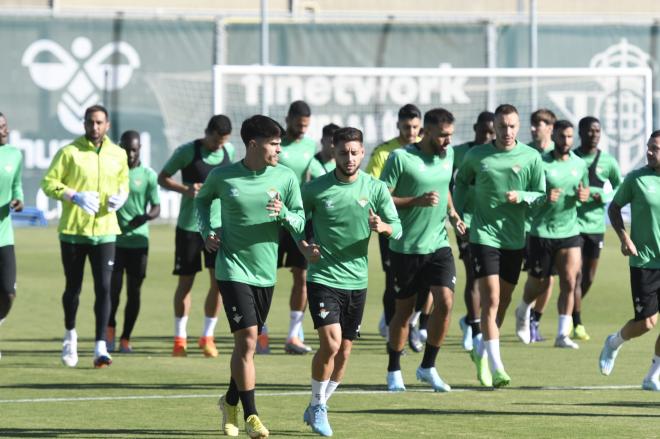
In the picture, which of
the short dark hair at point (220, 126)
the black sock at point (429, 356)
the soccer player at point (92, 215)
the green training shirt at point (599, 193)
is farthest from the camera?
the green training shirt at point (599, 193)

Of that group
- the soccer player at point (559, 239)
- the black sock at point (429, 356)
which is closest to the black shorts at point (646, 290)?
the black sock at point (429, 356)

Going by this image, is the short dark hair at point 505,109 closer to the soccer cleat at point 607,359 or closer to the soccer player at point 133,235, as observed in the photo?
the soccer cleat at point 607,359

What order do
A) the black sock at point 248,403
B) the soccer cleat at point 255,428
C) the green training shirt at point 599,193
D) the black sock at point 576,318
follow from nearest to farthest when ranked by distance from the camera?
1. the soccer cleat at point 255,428
2. the black sock at point 248,403
3. the green training shirt at point 599,193
4. the black sock at point 576,318

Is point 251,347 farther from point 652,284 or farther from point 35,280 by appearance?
point 35,280

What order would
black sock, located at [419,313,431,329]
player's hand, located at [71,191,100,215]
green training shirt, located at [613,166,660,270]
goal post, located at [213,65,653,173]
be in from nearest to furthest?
green training shirt, located at [613,166,660,270]
player's hand, located at [71,191,100,215]
black sock, located at [419,313,431,329]
goal post, located at [213,65,653,173]

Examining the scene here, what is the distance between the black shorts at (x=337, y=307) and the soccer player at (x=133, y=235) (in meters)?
5.16

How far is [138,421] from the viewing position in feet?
37.1

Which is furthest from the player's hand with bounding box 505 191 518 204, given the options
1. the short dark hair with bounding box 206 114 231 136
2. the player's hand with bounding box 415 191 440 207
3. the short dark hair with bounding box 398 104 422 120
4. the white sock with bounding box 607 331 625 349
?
the short dark hair with bounding box 206 114 231 136

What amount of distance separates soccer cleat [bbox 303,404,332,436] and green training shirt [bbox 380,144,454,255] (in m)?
2.48

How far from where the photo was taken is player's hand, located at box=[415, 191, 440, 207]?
1242 cm

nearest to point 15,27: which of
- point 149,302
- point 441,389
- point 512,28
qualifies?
point 512,28

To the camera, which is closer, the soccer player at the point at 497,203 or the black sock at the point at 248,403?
the black sock at the point at 248,403

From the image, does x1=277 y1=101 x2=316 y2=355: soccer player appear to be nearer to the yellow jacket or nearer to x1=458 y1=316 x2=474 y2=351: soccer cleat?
x1=458 y1=316 x2=474 y2=351: soccer cleat

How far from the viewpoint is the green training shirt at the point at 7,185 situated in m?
14.4
